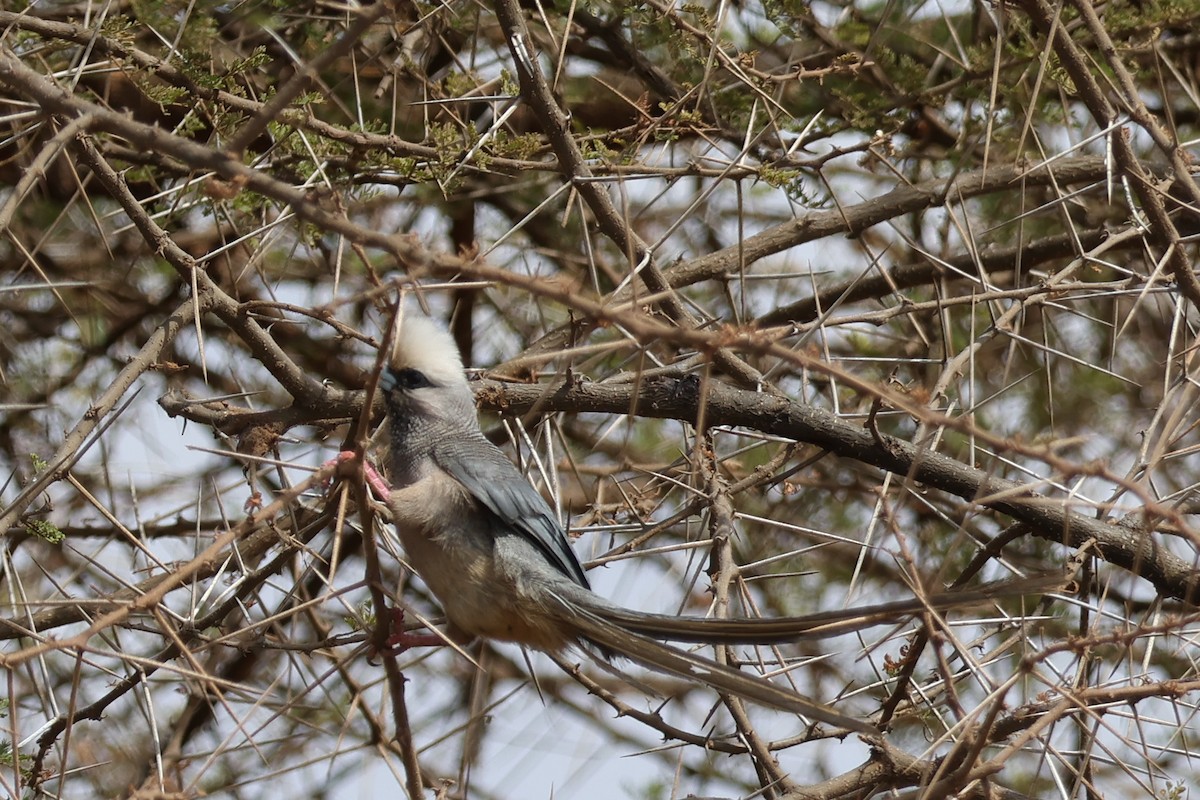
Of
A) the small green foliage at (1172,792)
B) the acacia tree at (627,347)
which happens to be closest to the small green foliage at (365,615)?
the acacia tree at (627,347)

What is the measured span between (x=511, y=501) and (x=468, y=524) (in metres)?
0.14

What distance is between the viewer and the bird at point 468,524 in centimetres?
370

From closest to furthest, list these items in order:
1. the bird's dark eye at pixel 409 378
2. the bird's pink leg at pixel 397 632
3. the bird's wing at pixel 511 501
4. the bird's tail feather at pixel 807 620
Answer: the bird's tail feather at pixel 807 620 < the bird's pink leg at pixel 397 632 < the bird's wing at pixel 511 501 < the bird's dark eye at pixel 409 378

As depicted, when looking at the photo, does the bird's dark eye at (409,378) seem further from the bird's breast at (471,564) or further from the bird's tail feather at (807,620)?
the bird's tail feather at (807,620)

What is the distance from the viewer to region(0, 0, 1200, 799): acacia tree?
9.79 feet

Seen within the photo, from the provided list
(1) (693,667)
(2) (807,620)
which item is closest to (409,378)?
(1) (693,667)

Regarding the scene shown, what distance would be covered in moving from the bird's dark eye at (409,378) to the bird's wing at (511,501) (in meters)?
0.20

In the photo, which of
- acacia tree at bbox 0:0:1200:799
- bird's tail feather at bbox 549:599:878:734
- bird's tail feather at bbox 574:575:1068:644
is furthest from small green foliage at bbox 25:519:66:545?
bird's tail feather at bbox 574:575:1068:644

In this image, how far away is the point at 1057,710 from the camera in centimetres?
255

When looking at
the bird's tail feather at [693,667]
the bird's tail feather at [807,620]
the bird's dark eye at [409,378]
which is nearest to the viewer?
the bird's tail feather at [807,620]

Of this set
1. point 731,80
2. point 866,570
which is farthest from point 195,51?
point 866,570

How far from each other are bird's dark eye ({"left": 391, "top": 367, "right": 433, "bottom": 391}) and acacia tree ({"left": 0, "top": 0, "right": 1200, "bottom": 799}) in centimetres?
10

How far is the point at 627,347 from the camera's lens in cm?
254

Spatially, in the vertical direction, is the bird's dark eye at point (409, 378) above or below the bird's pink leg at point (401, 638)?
above
